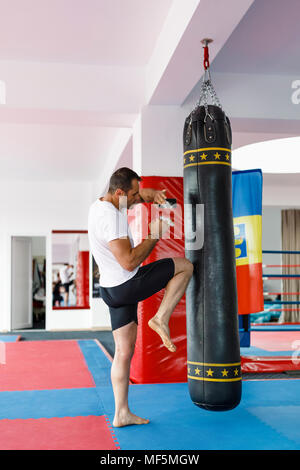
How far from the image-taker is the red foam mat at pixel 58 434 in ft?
8.74

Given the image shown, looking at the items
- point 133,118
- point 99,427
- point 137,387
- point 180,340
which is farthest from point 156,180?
point 99,427

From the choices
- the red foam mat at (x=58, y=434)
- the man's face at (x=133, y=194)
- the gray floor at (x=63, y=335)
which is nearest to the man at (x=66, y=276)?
the gray floor at (x=63, y=335)

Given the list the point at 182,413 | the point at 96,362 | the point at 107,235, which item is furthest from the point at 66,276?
the point at 107,235

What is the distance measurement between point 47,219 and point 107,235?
26.7 ft

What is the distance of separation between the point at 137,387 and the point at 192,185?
2.20m

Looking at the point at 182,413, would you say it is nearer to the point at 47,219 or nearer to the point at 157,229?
the point at 157,229

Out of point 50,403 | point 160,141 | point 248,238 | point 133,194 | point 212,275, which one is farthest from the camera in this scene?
point 160,141

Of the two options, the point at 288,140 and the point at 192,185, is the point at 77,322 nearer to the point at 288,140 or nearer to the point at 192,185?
the point at 288,140

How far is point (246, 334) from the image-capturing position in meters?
5.61

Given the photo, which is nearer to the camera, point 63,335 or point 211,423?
point 211,423

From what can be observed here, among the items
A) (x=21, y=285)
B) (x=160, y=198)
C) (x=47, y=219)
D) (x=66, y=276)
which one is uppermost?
(x=47, y=219)

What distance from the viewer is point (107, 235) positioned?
2.91 meters

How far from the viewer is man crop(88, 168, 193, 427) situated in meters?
2.87

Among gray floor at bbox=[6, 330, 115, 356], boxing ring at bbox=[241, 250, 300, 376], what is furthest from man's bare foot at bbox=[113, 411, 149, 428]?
gray floor at bbox=[6, 330, 115, 356]
